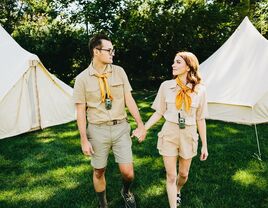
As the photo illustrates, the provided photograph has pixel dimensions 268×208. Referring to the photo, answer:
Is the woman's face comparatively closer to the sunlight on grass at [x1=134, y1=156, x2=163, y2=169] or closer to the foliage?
the sunlight on grass at [x1=134, y1=156, x2=163, y2=169]

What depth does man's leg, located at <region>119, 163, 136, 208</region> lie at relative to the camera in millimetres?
3762

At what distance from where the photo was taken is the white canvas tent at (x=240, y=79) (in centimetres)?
775

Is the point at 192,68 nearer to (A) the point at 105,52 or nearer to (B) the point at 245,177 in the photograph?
(A) the point at 105,52

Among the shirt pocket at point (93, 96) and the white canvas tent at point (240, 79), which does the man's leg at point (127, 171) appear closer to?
the shirt pocket at point (93, 96)

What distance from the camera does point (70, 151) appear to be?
661 centimetres

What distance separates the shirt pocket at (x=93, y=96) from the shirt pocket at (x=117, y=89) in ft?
0.52

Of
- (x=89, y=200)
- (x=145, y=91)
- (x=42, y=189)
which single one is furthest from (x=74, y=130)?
(x=145, y=91)

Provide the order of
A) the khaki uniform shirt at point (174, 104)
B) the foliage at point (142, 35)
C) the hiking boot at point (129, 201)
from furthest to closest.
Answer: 1. the foliage at point (142, 35)
2. the hiking boot at point (129, 201)
3. the khaki uniform shirt at point (174, 104)

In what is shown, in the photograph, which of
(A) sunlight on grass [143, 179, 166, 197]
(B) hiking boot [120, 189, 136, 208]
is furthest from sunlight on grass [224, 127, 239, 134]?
(B) hiking boot [120, 189, 136, 208]

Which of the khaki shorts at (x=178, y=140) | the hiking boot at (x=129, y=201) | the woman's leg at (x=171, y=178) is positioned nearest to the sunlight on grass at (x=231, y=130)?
the hiking boot at (x=129, y=201)

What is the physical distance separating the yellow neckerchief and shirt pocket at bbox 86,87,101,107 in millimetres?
801

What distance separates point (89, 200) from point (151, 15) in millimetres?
11701

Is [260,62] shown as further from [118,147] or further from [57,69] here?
[57,69]

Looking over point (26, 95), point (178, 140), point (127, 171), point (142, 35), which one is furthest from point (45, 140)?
point (142, 35)
